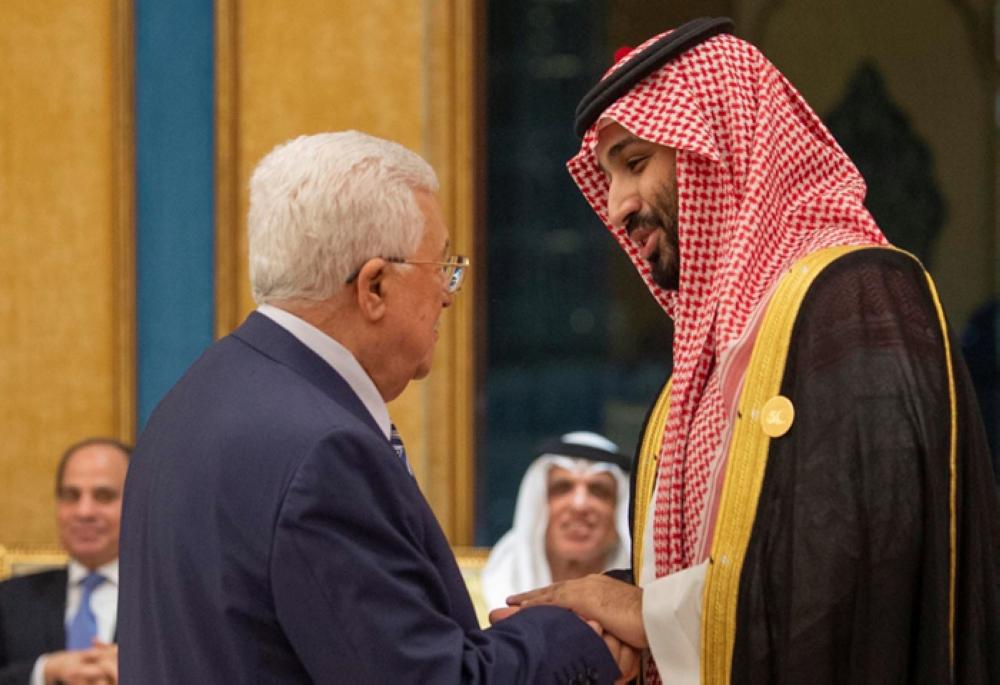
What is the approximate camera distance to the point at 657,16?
5129 mm

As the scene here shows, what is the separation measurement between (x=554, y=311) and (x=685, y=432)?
9.36 feet

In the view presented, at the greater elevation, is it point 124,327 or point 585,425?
point 124,327

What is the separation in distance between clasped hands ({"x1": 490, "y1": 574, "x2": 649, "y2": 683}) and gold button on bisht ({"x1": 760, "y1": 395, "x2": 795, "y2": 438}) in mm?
361

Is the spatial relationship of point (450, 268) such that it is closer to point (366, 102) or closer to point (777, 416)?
point (777, 416)

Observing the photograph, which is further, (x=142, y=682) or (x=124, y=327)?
(x=124, y=327)

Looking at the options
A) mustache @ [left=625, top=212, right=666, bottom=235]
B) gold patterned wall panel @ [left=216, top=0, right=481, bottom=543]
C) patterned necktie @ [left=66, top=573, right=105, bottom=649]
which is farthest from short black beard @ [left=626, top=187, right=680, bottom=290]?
gold patterned wall panel @ [left=216, top=0, right=481, bottom=543]

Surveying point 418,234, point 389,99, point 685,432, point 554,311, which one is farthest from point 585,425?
point 418,234

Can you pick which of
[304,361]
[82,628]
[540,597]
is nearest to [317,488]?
[304,361]

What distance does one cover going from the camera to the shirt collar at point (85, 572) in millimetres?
4375

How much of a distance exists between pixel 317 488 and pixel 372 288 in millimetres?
331

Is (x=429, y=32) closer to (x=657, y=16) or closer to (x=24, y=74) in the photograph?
(x=657, y=16)

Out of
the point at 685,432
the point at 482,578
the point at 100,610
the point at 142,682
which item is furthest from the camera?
the point at 482,578

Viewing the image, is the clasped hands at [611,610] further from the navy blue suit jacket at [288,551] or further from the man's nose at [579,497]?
the man's nose at [579,497]

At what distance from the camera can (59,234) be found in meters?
5.14
